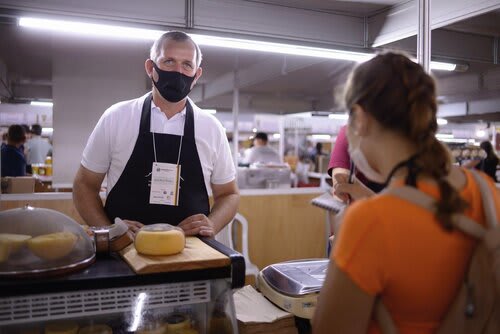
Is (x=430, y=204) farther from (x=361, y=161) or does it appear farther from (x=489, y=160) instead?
(x=489, y=160)

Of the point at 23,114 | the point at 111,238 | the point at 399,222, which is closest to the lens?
the point at 399,222

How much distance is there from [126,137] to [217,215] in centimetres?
55

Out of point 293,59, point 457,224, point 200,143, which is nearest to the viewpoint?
point 457,224

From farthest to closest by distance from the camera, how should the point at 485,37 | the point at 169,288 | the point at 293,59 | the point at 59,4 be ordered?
the point at 293,59
the point at 485,37
the point at 59,4
the point at 169,288

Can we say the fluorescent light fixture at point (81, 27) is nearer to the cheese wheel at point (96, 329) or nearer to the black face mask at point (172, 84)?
the black face mask at point (172, 84)

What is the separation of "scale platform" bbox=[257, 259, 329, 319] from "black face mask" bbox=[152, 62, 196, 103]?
2.96ft

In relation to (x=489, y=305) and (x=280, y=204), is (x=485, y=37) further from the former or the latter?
(x=489, y=305)

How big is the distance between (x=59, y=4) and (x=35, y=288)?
8.85 ft

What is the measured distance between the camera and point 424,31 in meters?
1.99

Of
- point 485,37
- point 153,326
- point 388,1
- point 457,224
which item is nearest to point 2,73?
point 388,1

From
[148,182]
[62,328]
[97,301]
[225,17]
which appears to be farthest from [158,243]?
[225,17]

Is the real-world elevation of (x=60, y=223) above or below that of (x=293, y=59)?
below

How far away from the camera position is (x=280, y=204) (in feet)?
15.0

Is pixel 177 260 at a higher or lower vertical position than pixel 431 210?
lower
